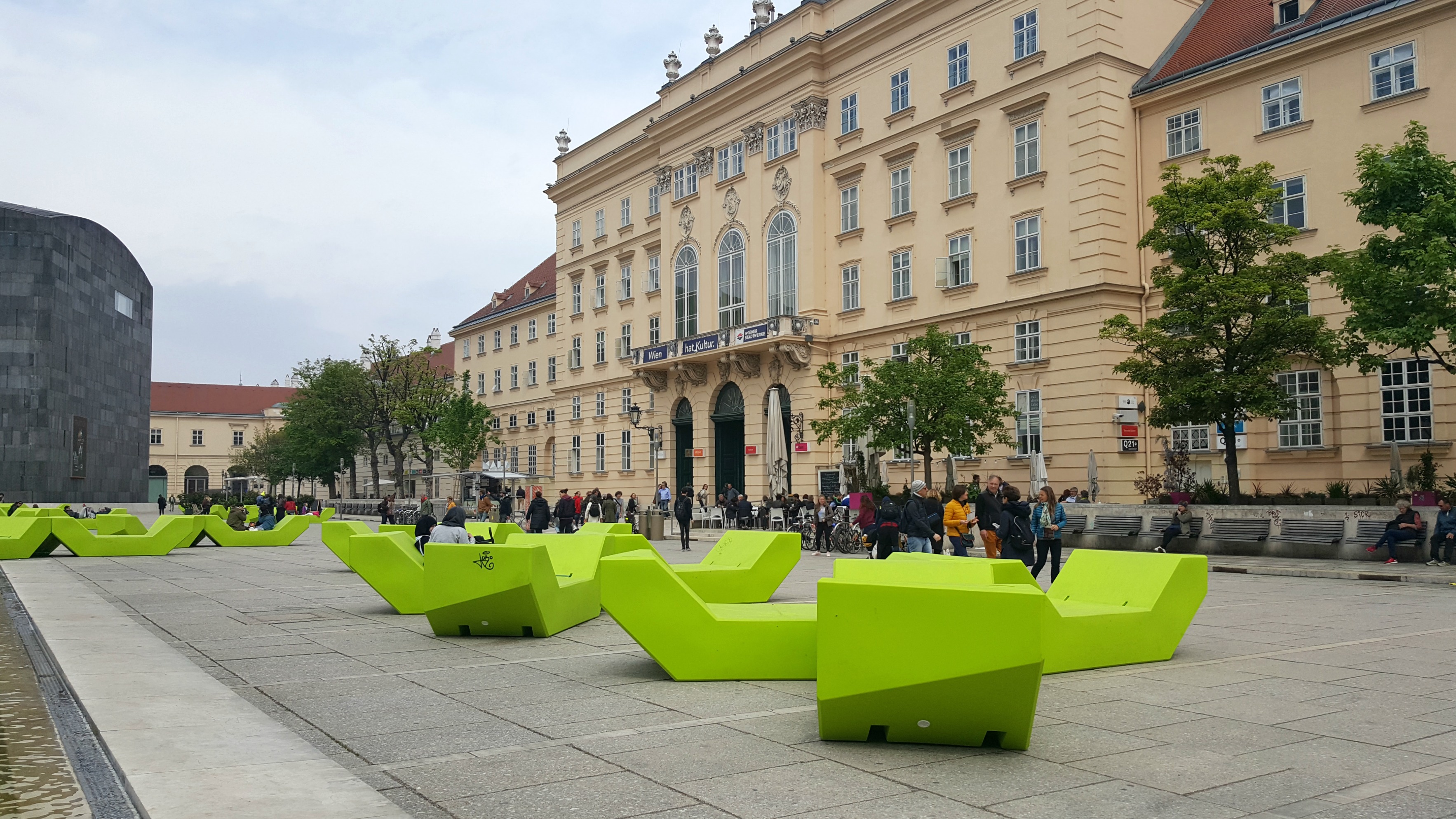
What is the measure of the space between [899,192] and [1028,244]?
630cm

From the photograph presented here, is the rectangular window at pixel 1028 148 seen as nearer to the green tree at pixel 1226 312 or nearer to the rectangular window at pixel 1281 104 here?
the rectangular window at pixel 1281 104

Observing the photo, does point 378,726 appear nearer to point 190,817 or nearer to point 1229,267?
point 190,817

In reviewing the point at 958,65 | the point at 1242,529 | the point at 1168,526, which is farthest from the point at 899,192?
the point at 1242,529

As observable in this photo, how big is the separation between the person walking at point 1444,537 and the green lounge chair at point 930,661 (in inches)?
720

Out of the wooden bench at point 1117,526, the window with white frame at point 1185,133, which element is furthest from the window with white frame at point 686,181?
the wooden bench at point 1117,526

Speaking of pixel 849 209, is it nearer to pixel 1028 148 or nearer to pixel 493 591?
pixel 1028 148

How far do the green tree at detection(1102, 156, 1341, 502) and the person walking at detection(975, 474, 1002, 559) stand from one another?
38.5 ft

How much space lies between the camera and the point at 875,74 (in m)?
41.0

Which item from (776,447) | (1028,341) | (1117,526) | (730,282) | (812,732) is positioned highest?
(730,282)

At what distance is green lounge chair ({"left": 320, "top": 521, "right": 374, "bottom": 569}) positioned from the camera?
16.5 metres

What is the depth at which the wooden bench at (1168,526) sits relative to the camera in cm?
2502

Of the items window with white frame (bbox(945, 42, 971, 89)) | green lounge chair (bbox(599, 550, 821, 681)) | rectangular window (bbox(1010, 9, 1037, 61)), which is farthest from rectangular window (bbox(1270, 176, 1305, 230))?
green lounge chair (bbox(599, 550, 821, 681))

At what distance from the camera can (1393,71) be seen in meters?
28.8

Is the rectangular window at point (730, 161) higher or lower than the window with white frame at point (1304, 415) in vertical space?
higher
